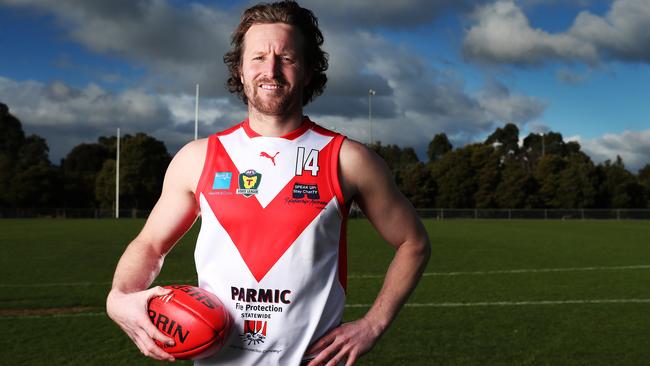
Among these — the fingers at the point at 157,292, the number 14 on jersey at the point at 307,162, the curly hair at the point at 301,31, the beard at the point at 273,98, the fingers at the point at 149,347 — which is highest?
the curly hair at the point at 301,31

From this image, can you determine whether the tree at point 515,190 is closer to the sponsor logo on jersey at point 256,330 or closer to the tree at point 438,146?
the tree at point 438,146

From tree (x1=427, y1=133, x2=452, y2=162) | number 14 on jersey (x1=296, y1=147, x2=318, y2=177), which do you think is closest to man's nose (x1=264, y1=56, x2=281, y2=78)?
number 14 on jersey (x1=296, y1=147, x2=318, y2=177)

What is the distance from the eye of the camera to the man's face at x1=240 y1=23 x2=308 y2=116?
2295mm

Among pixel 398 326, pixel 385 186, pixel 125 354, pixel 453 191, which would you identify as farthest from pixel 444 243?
pixel 453 191

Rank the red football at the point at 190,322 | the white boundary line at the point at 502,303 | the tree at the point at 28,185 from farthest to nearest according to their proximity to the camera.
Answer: the tree at the point at 28,185 → the white boundary line at the point at 502,303 → the red football at the point at 190,322

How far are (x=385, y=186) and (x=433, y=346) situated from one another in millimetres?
5145

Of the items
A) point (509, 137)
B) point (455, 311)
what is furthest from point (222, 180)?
point (509, 137)

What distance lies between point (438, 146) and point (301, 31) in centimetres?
12246

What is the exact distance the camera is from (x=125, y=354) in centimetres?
673

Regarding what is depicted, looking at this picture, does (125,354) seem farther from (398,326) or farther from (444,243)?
(444,243)

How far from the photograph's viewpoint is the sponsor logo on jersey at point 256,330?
2211 mm

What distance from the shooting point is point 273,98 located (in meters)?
2.30

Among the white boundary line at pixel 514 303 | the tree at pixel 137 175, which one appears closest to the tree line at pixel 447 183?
the tree at pixel 137 175

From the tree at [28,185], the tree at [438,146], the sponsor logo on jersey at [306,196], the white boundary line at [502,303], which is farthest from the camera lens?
the tree at [438,146]
